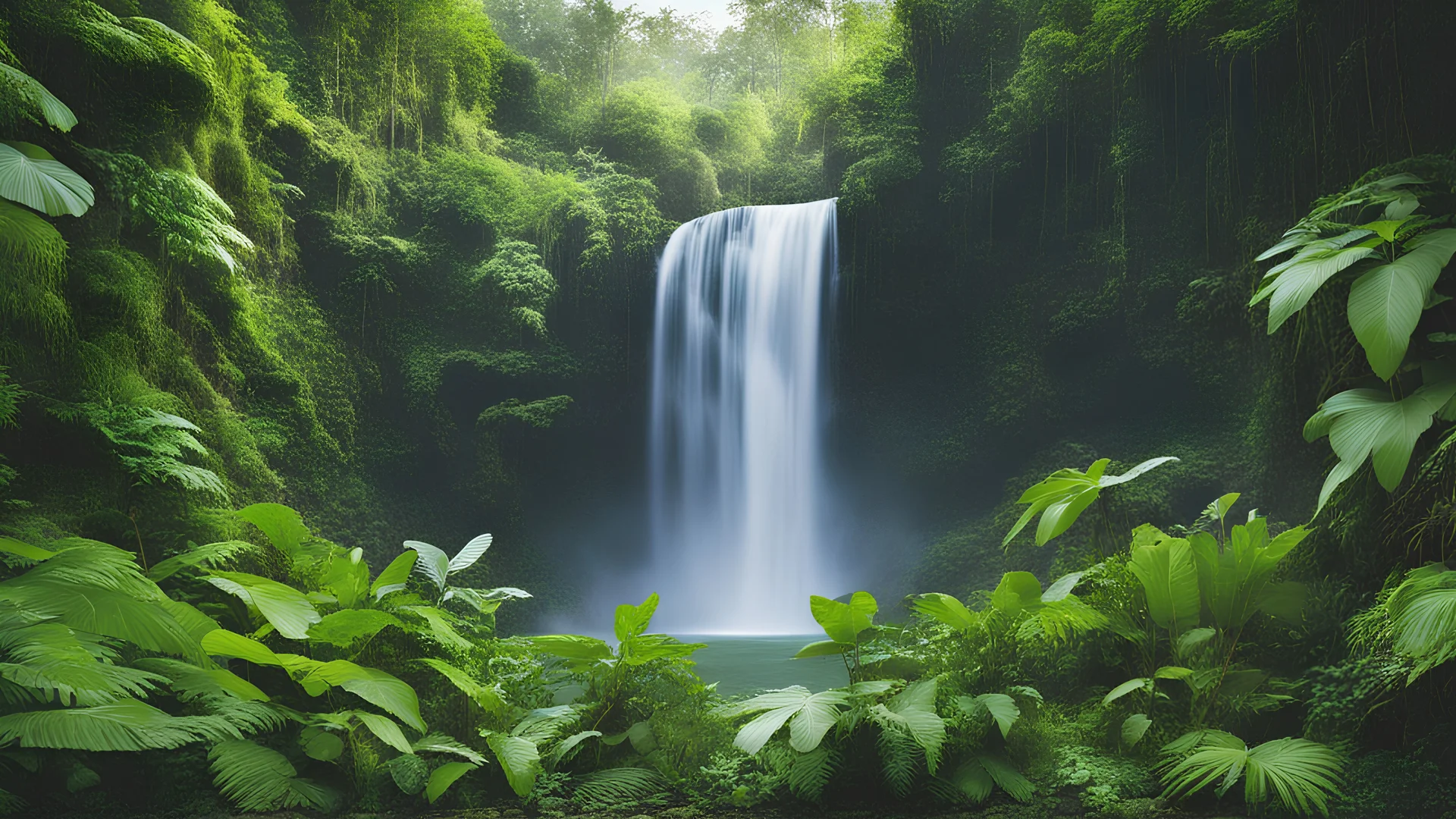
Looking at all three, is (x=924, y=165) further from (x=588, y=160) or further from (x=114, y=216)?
(x=114, y=216)

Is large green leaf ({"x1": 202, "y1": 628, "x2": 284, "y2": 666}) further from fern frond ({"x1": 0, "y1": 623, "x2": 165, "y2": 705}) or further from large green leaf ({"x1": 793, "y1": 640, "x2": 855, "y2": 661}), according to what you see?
large green leaf ({"x1": 793, "y1": 640, "x2": 855, "y2": 661})

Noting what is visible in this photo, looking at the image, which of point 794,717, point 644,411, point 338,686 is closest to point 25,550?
point 338,686

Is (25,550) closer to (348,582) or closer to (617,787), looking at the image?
(348,582)

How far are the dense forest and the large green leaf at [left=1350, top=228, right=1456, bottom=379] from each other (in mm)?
17

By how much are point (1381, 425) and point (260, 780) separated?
427 centimetres

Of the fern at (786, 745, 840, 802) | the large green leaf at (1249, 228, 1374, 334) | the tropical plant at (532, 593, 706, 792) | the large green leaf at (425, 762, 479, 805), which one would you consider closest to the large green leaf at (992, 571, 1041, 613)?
the fern at (786, 745, 840, 802)

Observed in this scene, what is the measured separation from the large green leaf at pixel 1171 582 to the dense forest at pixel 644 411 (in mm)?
32

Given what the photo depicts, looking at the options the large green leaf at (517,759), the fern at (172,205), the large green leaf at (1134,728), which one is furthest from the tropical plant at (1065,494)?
the fern at (172,205)

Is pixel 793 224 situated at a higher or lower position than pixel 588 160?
lower

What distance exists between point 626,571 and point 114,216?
10.4 meters

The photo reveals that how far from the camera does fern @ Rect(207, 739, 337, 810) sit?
266cm

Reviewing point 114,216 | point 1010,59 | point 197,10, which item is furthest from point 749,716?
point 1010,59

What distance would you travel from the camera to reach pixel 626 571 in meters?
15.9

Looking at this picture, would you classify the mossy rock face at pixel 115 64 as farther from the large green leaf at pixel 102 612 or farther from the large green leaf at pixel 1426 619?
the large green leaf at pixel 1426 619
